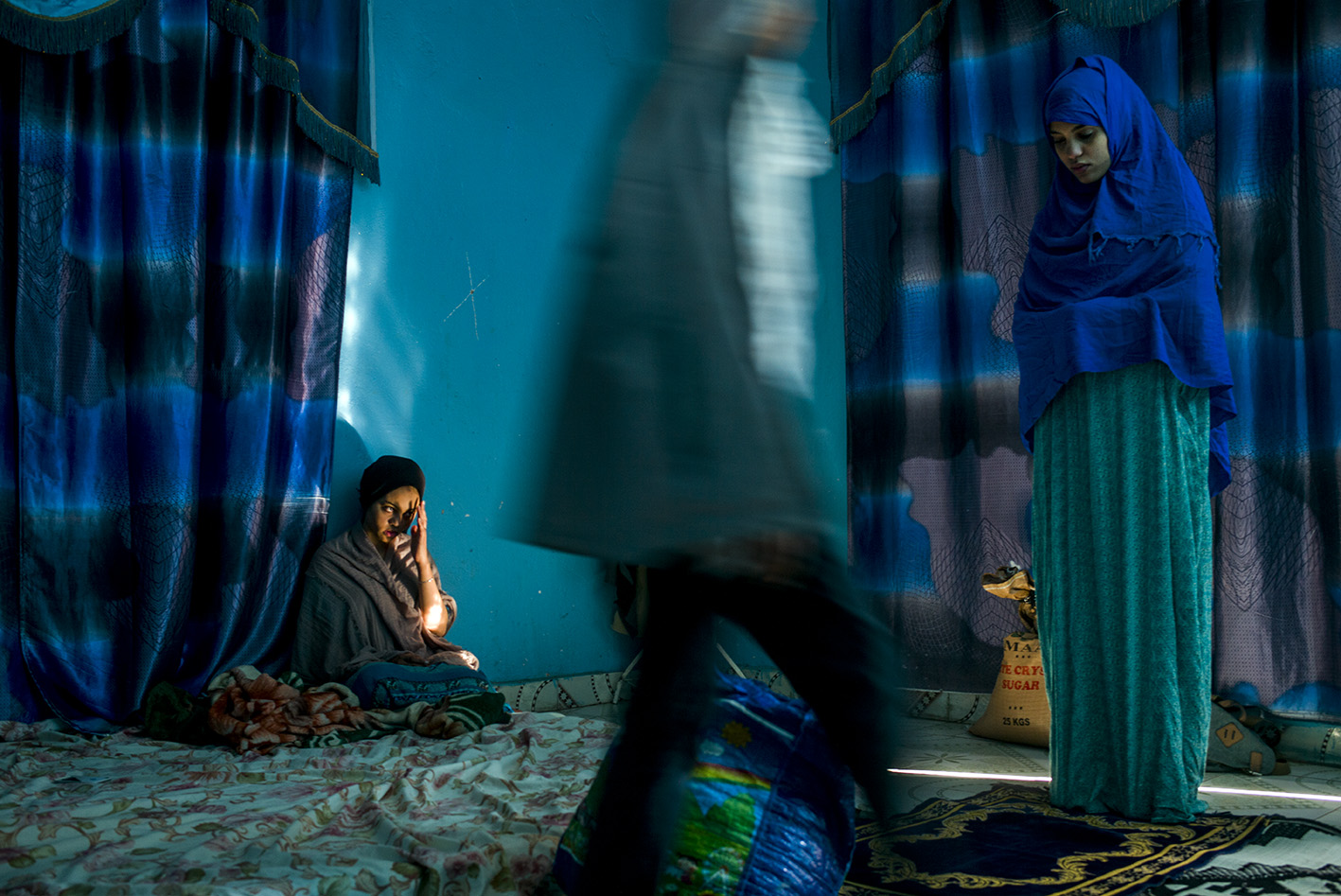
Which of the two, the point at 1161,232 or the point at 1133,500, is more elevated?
the point at 1161,232

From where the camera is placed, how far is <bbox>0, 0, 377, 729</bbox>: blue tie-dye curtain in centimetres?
296

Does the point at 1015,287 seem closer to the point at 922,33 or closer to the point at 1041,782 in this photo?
the point at 922,33

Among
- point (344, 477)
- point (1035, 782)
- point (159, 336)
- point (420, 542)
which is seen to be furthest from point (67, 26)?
point (1035, 782)

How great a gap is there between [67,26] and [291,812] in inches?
99.3

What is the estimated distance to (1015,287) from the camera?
358 cm

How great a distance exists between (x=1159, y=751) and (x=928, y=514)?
5.32 feet

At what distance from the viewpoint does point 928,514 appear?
3742mm

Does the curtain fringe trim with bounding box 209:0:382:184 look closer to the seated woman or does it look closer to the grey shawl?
the seated woman

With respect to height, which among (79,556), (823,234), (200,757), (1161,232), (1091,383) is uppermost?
(823,234)

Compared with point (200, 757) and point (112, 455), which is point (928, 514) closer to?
point (200, 757)

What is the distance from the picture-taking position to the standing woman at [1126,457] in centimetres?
222

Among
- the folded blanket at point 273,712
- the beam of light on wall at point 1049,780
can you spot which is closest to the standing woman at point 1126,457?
the beam of light on wall at point 1049,780

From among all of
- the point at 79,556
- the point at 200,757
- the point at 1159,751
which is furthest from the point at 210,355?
the point at 1159,751

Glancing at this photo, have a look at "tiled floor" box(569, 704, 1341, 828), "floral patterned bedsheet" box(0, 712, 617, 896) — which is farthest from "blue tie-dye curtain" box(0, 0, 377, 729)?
"tiled floor" box(569, 704, 1341, 828)
